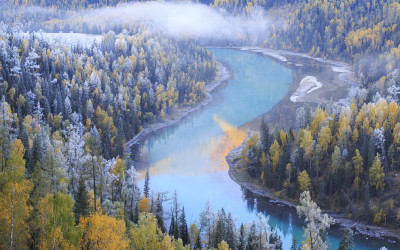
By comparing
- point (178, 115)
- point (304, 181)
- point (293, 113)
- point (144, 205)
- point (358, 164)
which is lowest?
point (178, 115)

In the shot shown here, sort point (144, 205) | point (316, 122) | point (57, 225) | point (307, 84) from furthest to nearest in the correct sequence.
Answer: point (307, 84), point (316, 122), point (144, 205), point (57, 225)

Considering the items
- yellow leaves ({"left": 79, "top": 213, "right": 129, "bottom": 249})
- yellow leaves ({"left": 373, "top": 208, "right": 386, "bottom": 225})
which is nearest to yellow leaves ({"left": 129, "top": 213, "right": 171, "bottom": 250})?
yellow leaves ({"left": 79, "top": 213, "right": 129, "bottom": 249})

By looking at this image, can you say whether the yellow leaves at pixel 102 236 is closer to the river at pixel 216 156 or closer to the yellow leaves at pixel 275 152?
the river at pixel 216 156

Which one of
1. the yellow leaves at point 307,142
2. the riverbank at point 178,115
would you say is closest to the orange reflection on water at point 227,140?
the riverbank at point 178,115

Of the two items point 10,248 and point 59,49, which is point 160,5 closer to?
point 59,49

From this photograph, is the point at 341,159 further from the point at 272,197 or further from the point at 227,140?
the point at 227,140

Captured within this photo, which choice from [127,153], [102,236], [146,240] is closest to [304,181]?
[127,153]

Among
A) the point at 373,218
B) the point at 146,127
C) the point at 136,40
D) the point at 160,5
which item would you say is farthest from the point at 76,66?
the point at 160,5

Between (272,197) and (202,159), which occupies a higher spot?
(202,159)
